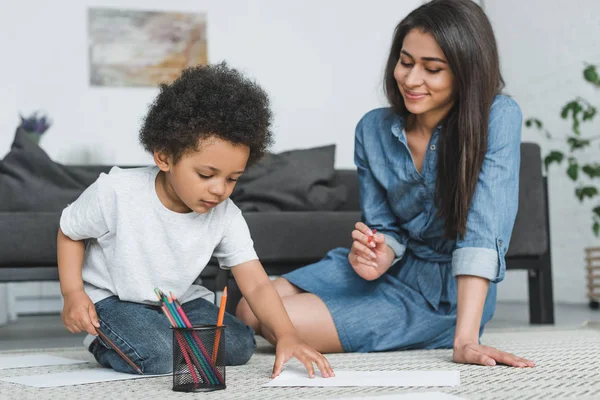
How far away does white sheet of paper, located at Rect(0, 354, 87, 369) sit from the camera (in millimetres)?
1526

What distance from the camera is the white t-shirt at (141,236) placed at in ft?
4.65

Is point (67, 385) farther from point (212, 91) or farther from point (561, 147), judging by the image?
point (561, 147)

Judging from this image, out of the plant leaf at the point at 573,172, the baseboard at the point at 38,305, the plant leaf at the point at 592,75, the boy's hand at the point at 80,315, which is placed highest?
the plant leaf at the point at 592,75

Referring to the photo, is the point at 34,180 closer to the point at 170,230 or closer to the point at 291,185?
the point at 291,185

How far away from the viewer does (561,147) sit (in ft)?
13.1

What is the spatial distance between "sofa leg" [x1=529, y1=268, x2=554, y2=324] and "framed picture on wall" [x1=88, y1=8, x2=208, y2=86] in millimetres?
2265

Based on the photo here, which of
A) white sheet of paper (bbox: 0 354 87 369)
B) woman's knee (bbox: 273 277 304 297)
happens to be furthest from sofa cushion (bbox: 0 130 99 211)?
woman's knee (bbox: 273 277 304 297)

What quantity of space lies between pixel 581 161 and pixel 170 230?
290cm

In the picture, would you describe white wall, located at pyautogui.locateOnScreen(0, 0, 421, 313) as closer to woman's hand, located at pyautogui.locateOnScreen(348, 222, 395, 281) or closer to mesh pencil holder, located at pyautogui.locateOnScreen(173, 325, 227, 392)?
woman's hand, located at pyautogui.locateOnScreen(348, 222, 395, 281)

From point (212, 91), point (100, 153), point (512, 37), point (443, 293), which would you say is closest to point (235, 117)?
point (212, 91)

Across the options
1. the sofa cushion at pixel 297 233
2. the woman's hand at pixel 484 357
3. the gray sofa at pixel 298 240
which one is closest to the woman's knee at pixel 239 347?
the woman's hand at pixel 484 357

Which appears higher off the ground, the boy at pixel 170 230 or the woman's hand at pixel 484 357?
the boy at pixel 170 230

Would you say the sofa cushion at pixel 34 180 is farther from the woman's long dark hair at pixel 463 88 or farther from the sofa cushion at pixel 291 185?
the woman's long dark hair at pixel 463 88

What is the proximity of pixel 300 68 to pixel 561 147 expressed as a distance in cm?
147
